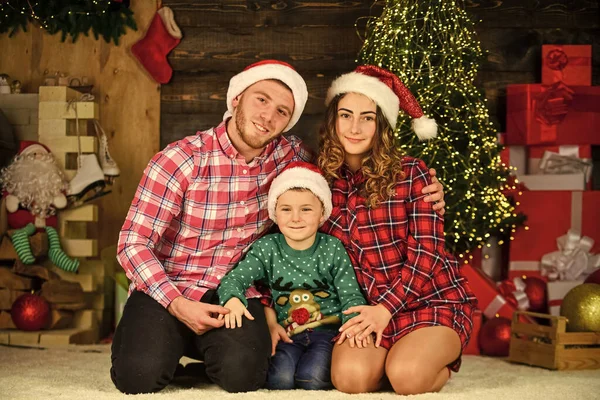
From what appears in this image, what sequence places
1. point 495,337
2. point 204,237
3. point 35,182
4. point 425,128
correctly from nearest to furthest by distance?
point 204,237 < point 425,128 < point 495,337 < point 35,182

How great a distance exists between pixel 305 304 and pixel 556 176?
1.95 m

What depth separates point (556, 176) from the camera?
13.6 ft

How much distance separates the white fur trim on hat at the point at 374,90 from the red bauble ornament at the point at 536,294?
1.64 metres

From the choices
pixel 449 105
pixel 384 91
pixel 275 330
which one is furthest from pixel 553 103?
pixel 275 330

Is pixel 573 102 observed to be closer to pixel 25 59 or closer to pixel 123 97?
pixel 123 97

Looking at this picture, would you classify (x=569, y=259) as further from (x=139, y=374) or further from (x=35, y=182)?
(x=35, y=182)

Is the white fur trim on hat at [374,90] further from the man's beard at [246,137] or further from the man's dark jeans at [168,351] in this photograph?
the man's dark jeans at [168,351]

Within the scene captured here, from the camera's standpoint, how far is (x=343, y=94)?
2820 mm

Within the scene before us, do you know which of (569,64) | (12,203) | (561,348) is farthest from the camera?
(569,64)

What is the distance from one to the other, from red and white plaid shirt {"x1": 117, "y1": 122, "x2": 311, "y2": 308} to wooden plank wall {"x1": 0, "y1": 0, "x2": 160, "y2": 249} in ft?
5.08

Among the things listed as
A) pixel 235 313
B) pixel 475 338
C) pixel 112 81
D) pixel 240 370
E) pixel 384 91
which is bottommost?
pixel 475 338

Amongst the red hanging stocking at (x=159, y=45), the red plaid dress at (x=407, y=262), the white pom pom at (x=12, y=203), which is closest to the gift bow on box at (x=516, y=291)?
the red plaid dress at (x=407, y=262)

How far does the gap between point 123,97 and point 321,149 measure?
1.77m

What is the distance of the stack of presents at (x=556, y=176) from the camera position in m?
4.10
